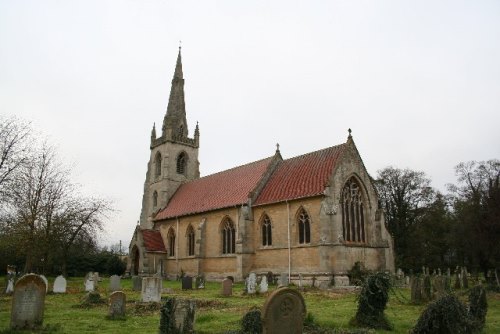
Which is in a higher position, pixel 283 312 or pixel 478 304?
pixel 283 312

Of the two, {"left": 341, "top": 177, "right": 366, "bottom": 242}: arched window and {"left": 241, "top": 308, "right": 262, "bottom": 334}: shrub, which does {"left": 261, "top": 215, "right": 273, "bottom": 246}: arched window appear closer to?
{"left": 341, "top": 177, "right": 366, "bottom": 242}: arched window

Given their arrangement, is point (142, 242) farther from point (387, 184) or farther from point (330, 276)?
point (387, 184)

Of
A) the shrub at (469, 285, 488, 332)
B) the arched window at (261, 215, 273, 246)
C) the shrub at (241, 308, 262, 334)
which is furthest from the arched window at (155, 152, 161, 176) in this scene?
the shrub at (469, 285, 488, 332)

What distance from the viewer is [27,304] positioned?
10719mm

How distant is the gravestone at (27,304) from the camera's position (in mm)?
10555

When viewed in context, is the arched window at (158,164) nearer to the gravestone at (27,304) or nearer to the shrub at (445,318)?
the gravestone at (27,304)

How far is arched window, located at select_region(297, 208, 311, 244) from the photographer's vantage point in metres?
28.2

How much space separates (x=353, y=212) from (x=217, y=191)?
41.7 ft

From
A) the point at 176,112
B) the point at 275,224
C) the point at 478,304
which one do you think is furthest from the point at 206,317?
the point at 176,112

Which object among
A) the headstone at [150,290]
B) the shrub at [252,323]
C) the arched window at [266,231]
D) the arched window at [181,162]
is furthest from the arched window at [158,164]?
the shrub at [252,323]

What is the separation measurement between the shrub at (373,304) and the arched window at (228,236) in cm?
2223

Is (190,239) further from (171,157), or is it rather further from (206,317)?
(206,317)

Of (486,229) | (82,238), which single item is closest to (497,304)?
(486,229)

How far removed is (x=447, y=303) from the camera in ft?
29.8
